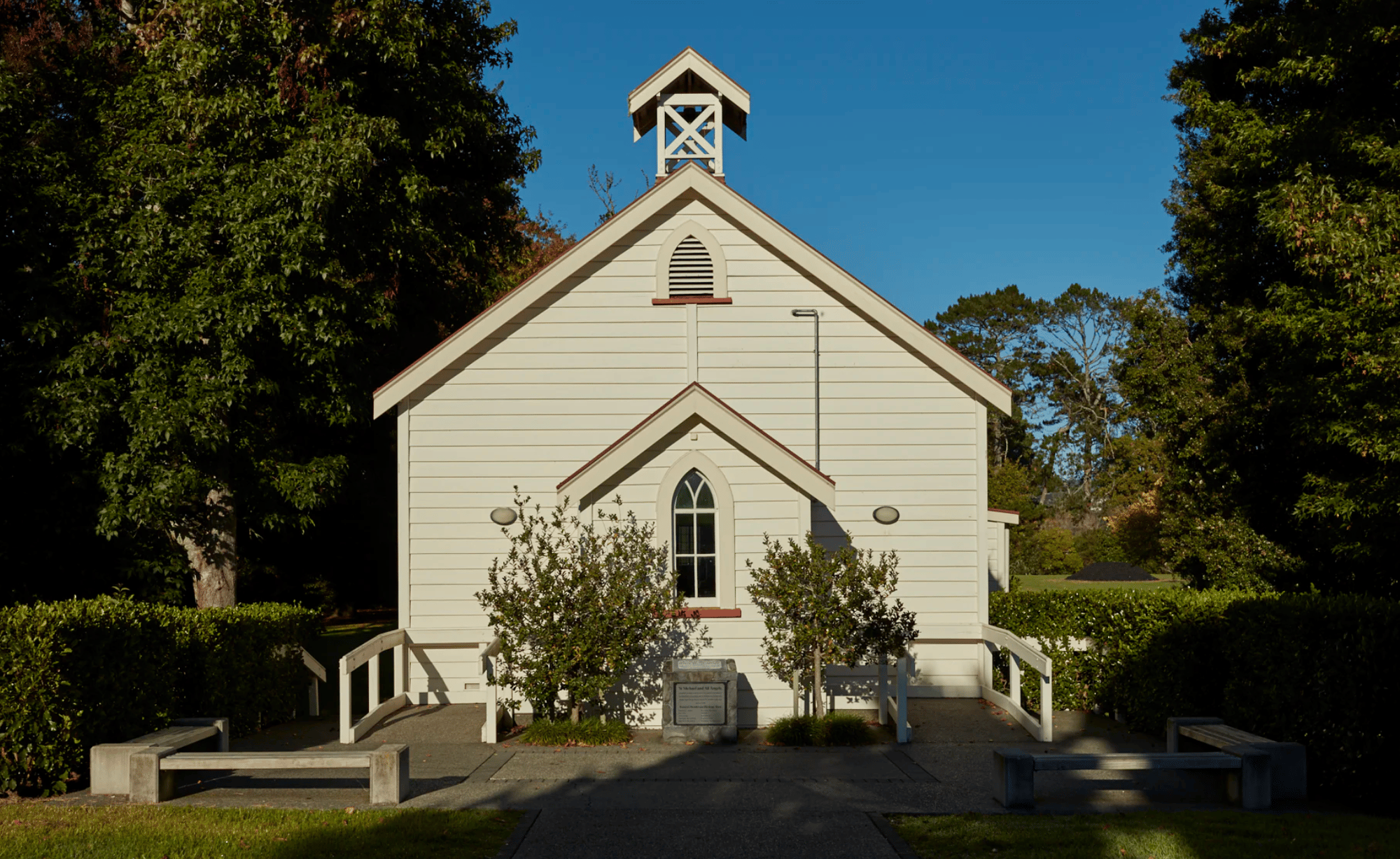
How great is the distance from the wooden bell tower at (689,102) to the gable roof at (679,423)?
467 cm

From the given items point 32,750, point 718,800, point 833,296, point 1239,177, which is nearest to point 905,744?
point 718,800

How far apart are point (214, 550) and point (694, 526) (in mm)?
8564

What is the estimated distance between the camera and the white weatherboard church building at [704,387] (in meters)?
14.7

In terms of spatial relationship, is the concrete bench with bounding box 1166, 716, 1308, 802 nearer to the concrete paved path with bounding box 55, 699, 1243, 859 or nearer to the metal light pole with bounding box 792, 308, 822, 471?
the concrete paved path with bounding box 55, 699, 1243, 859

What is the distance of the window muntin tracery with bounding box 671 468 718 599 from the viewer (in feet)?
43.1

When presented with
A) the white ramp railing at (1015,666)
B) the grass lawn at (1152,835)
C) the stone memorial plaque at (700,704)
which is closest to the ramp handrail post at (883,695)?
the white ramp railing at (1015,666)

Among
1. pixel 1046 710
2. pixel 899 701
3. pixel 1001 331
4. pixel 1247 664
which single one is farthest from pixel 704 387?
pixel 1001 331

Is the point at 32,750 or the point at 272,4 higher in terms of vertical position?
the point at 272,4

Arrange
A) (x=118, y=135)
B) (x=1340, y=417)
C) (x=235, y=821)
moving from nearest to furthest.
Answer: (x=235, y=821) → (x=1340, y=417) → (x=118, y=135)

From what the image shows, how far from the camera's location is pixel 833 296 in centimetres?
1527

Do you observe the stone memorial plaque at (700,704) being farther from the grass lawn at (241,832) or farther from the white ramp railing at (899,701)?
the grass lawn at (241,832)

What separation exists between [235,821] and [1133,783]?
8.05 meters

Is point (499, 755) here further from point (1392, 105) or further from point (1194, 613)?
point (1392, 105)

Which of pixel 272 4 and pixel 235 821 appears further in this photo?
pixel 272 4
